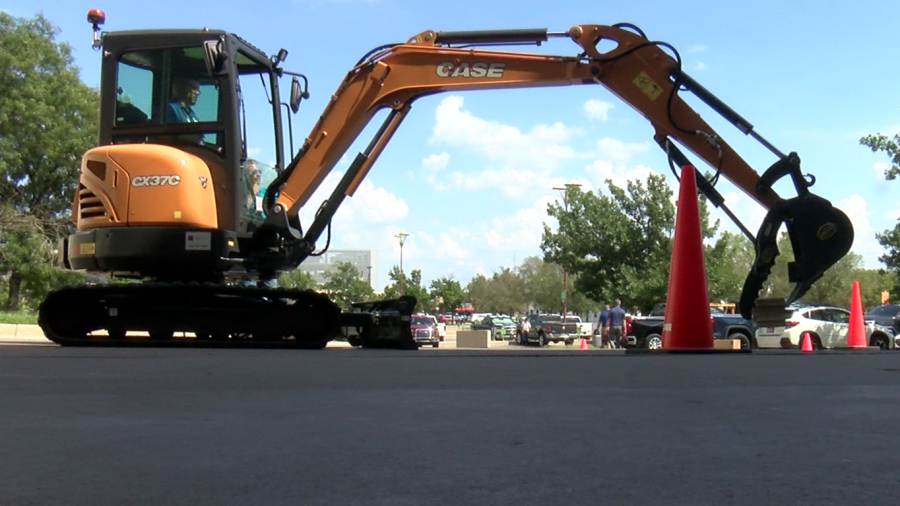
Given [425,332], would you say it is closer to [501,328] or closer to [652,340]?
[652,340]

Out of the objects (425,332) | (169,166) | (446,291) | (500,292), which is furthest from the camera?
(500,292)

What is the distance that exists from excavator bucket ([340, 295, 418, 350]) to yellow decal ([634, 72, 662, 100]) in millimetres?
4042

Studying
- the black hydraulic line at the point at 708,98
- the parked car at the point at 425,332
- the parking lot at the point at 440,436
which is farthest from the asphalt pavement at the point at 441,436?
the parked car at the point at 425,332

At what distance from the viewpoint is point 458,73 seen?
1234 centimetres

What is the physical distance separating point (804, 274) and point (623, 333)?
18745mm

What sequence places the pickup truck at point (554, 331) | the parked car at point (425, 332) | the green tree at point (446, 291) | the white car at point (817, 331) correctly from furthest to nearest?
1. the green tree at point (446, 291)
2. the pickup truck at point (554, 331)
3. the parked car at point (425, 332)
4. the white car at point (817, 331)

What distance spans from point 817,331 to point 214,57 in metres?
20.8

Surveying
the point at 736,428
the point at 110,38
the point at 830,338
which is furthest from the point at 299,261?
the point at 830,338

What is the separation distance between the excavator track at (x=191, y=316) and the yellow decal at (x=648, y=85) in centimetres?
487

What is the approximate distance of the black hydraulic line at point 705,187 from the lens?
12094 mm

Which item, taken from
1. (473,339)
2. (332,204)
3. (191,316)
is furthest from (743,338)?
(191,316)

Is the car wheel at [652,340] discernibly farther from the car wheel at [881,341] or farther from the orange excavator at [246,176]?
the orange excavator at [246,176]

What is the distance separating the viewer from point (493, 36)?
1238cm

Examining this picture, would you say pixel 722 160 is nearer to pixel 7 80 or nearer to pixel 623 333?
pixel 623 333
